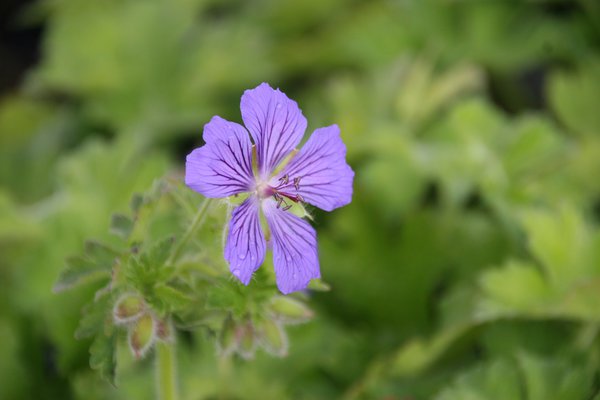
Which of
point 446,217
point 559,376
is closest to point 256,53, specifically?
point 446,217

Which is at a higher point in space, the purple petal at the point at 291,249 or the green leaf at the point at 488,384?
the purple petal at the point at 291,249

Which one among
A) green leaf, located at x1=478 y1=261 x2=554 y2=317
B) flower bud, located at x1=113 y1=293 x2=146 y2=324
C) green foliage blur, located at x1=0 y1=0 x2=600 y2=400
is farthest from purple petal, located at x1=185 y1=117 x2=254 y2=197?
green leaf, located at x1=478 y1=261 x2=554 y2=317

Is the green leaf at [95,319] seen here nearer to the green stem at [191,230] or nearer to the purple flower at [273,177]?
the green stem at [191,230]

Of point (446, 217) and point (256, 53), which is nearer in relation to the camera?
point (446, 217)

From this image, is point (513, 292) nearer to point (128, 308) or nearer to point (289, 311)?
point (289, 311)

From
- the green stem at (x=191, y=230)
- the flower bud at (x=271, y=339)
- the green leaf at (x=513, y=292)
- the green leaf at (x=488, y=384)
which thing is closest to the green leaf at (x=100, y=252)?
the green stem at (x=191, y=230)

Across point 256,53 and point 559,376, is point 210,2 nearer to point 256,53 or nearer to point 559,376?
→ point 256,53

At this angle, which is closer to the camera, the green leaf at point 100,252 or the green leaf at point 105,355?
the green leaf at point 105,355

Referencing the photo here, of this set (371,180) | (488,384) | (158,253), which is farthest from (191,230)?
(371,180)
